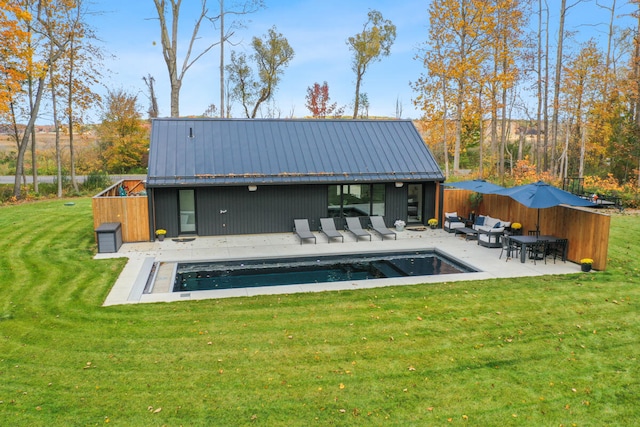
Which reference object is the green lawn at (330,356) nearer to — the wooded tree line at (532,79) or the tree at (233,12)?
the wooded tree line at (532,79)

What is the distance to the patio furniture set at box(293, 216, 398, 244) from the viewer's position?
1469 centimetres

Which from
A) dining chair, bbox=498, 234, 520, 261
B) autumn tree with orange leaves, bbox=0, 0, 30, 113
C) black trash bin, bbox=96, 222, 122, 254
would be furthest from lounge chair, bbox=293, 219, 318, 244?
autumn tree with orange leaves, bbox=0, 0, 30, 113

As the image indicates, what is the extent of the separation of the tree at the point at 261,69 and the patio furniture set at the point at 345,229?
77.7 ft

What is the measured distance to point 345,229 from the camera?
16.3 m

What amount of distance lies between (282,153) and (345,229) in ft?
11.5

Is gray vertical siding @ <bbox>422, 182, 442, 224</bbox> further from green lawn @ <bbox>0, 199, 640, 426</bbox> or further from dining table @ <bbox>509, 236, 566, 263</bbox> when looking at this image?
green lawn @ <bbox>0, 199, 640, 426</bbox>

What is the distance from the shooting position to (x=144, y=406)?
5523mm

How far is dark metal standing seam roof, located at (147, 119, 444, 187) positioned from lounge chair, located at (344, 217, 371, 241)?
1416 mm

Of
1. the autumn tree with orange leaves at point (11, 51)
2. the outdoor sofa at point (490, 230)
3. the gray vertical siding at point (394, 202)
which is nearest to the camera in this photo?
the outdoor sofa at point (490, 230)

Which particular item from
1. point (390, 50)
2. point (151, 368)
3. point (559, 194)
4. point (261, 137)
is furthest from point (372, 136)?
point (390, 50)

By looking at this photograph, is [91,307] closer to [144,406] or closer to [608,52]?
[144,406]

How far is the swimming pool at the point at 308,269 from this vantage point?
35.9 feet

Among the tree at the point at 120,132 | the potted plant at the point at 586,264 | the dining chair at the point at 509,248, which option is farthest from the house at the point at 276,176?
the tree at the point at 120,132

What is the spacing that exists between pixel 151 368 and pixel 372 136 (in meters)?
13.4
